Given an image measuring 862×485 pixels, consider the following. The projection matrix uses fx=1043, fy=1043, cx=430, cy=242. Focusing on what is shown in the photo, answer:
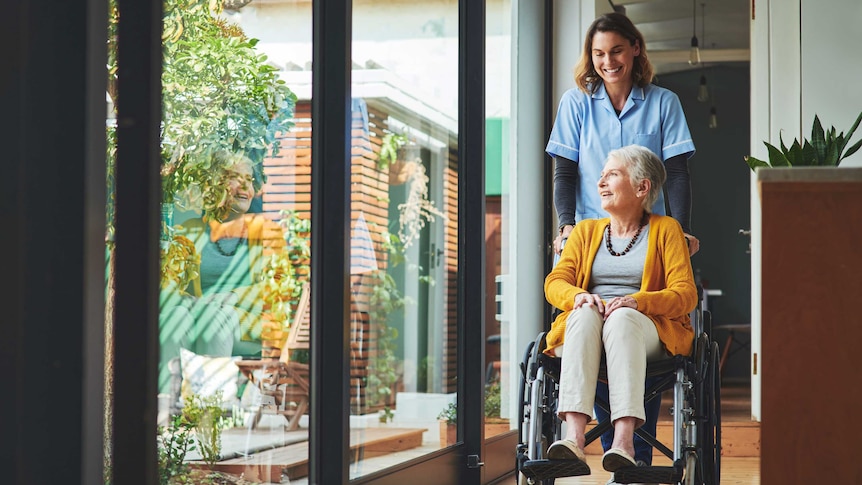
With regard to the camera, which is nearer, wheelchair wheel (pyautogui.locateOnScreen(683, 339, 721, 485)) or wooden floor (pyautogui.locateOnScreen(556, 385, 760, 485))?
wheelchair wheel (pyautogui.locateOnScreen(683, 339, 721, 485))

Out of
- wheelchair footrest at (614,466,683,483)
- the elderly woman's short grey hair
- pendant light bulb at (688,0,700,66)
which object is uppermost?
pendant light bulb at (688,0,700,66)

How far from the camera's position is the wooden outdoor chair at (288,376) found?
2.52 m

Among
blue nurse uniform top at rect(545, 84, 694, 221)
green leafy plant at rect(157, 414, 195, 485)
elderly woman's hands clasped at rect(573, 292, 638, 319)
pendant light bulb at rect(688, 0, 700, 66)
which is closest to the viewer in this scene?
green leafy plant at rect(157, 414, 195, 485)

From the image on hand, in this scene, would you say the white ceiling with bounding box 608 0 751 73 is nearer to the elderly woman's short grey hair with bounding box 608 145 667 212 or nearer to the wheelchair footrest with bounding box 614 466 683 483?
the elderly woman's short grey hair with bounding box 608 145 667 212

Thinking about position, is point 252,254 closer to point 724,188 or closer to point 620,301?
point 620,301

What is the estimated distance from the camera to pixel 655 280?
2896 millimetres

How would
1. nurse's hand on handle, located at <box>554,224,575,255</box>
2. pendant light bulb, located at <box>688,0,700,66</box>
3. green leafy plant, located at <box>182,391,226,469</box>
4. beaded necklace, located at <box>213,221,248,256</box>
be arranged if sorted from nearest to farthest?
green leafy plant, located at <box>182,391,226,469</box>
beaded necklace, located at <box>213,221,248,256</box>
nurse's hand on handle, located at <box>554,224,575,255</box>
pendant light bulb, located at <box>688,0,700,66</box>

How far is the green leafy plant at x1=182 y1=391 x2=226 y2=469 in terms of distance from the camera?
7.17 feet

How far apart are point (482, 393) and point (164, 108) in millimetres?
2264

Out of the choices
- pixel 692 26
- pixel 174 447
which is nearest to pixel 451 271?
pixel 174 447

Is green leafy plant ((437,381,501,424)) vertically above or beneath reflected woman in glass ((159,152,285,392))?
beneath

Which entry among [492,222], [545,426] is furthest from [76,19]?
[492,222]

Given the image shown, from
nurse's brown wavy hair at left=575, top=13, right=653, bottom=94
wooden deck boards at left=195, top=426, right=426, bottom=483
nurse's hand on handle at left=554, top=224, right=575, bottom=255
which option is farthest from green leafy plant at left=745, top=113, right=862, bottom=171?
wooden deck boards at left=195, top=426, right=426, bottom=483

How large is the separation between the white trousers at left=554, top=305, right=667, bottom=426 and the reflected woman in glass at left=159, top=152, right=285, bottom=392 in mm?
785
